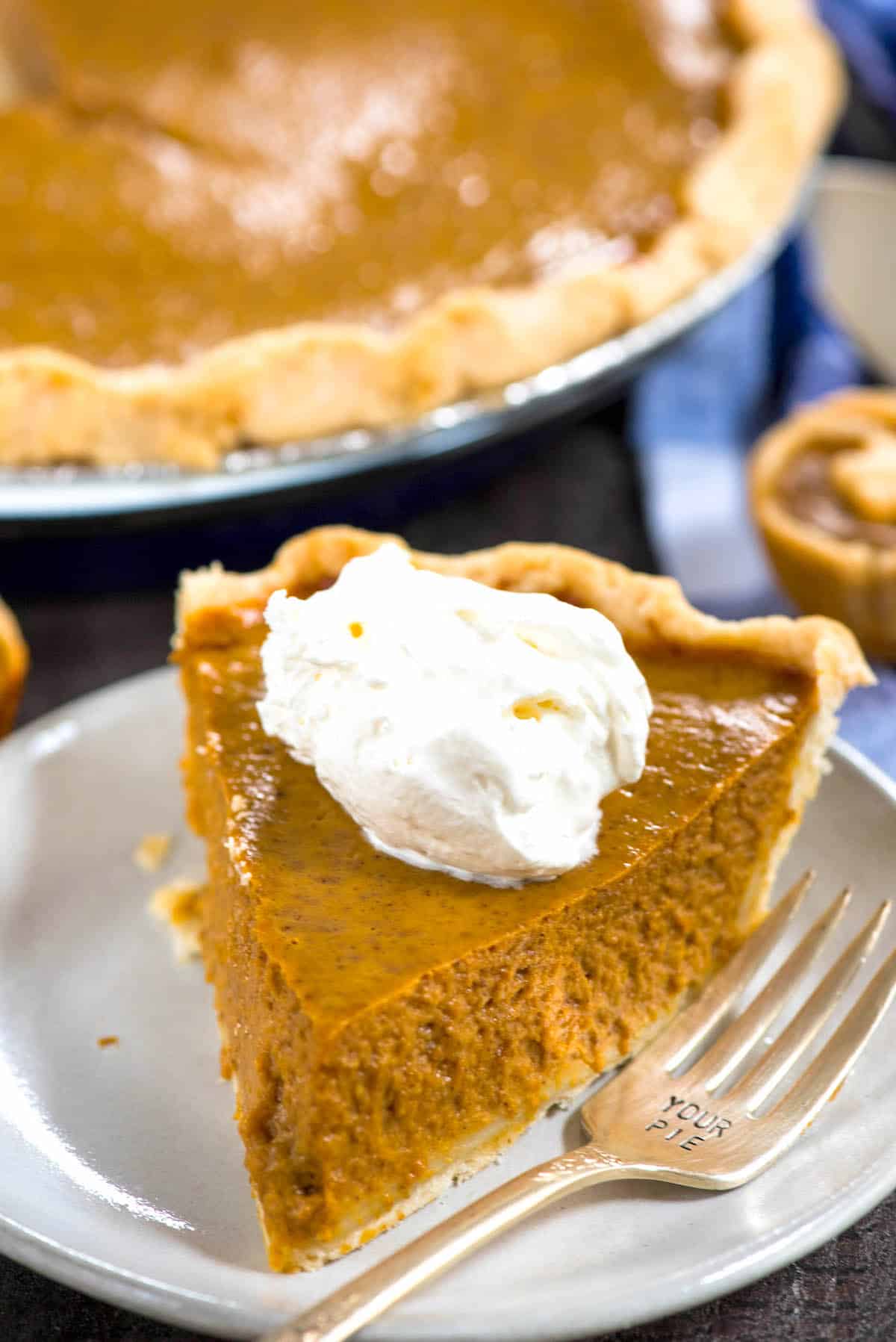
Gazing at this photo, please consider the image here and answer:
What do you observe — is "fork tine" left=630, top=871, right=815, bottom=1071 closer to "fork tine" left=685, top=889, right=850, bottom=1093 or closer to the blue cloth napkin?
"fork tine" left=685, top=889, right=850, bottom=1093

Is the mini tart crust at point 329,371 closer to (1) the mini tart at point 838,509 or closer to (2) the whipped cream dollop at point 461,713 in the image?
(1) the mini tart at point 838,509

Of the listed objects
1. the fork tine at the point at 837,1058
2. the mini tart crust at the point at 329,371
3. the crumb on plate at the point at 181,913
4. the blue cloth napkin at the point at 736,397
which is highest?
the mini tart crust at the point at 329,371

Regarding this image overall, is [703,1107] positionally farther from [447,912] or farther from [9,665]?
[9,665]

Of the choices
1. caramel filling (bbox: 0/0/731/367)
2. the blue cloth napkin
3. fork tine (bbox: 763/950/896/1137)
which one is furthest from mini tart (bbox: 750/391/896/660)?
fork tine (bbox: 763/950/896/1137)

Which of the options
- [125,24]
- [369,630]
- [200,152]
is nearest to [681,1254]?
[369,630]

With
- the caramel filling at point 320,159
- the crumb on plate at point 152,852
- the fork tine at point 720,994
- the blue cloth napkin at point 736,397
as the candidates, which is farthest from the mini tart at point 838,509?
the crumb on plate at point 152,852

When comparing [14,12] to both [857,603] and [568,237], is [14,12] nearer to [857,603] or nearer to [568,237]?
[568,237]

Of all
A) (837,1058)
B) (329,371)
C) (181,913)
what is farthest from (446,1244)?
(329,371)
